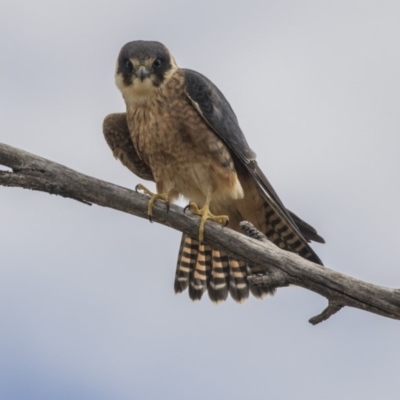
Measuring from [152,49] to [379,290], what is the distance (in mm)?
2151

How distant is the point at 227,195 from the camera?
548cm

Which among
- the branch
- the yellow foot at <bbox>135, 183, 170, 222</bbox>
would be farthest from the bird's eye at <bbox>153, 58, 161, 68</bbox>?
the branch

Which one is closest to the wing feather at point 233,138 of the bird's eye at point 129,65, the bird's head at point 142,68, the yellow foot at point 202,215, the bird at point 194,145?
the bird at point 194,145

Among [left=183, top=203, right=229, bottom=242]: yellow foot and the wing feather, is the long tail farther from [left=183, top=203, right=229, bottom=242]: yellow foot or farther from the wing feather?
[left=183, top=203, right=229, bottom=242]: yellow foot

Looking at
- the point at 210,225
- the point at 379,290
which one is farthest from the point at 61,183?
the point at 379,290

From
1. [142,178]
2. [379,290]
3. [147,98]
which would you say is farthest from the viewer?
[142,178]

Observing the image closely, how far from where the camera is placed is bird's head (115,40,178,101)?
543 centimetres

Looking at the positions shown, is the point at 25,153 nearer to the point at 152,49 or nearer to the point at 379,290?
the point at 152,49

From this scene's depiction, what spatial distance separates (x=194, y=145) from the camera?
5371 mm

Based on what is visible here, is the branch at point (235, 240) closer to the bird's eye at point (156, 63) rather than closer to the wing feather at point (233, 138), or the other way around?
the wing feather at point (233, 138)

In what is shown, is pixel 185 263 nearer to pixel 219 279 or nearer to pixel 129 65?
pixel 219 279

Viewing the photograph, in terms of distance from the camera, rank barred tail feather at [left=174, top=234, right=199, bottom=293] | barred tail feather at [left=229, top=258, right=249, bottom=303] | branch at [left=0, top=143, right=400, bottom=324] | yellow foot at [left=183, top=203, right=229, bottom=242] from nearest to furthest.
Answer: branch at [left=0, top=143, right=400, bottom=324] → yellow foot at [left=183, top=203, right=229, bottom=242] → barred tail feather at [left=229, top=258, right=249, bottom=303] → barred tail feather at [left=174, top=234, right=199, bottom=293]

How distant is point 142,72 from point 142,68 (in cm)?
4

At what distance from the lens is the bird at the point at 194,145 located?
537cm
